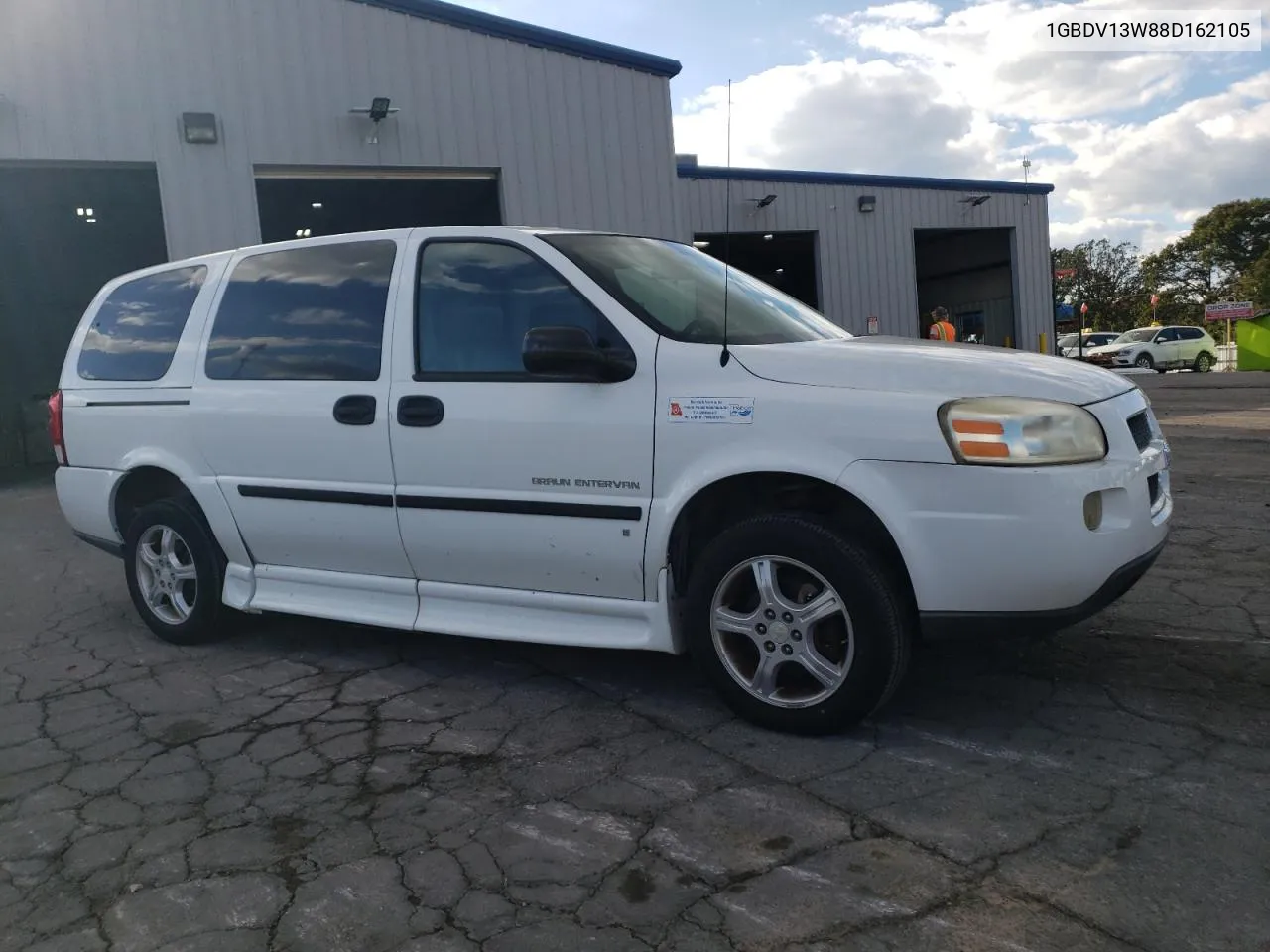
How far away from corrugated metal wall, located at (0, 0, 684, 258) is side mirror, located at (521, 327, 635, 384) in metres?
10.5

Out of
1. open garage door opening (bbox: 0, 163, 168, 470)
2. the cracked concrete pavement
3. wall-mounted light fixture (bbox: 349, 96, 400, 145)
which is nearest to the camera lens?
the cracked concrete pavement

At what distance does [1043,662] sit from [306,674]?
9.91ft

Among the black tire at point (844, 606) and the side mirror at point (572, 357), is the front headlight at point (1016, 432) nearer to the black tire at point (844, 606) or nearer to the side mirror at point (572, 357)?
the black tire at point (844, 606)

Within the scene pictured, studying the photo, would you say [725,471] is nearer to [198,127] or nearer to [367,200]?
[198,127]

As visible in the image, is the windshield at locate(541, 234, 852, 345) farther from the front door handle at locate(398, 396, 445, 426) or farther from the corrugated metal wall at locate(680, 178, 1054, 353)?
the corrugated metal wall at locate(680, 178, 1054, 353)

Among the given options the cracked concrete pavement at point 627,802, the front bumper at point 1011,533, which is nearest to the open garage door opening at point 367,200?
the cracked concrete pavement at point 627,802

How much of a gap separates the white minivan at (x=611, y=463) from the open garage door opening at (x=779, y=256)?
16.4 meters

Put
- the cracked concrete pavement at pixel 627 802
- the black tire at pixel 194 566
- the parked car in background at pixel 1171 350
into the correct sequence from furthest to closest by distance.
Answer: the parked car in background at pixel 1171 350, the black tire at pixel 194 566, the cracked concrete pavement at pixel 627 802

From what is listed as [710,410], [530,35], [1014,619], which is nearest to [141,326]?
[710,410]

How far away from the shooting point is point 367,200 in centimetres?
1767

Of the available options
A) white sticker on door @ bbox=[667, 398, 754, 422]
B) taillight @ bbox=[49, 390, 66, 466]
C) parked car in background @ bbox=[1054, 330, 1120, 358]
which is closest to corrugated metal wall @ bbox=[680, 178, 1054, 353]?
taillight @ bbox=[49, 390, 66, 466]

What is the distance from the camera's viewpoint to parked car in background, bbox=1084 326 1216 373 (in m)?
31.1

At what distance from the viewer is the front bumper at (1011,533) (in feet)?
9.80

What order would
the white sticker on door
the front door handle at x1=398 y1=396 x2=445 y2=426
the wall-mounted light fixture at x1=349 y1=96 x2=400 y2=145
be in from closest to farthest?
1. the white sticker on door
2. the front door handle at x1=398 y1=396 x2=445 y2=426
3. the wall-mounted light fixture at x1=349 y1=96 x2=400 y2=145
